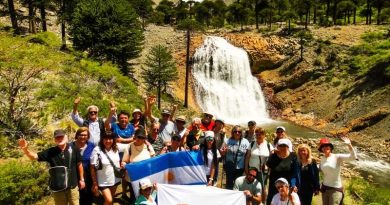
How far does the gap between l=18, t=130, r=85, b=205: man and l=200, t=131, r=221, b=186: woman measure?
236 cm

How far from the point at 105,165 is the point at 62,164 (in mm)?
710

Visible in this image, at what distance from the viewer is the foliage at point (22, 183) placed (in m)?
8.34

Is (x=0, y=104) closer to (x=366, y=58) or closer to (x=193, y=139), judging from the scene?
(x=193, y=139)

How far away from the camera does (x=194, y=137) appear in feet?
26.7

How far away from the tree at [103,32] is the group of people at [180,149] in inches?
1007

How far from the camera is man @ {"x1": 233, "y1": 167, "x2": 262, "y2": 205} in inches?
285

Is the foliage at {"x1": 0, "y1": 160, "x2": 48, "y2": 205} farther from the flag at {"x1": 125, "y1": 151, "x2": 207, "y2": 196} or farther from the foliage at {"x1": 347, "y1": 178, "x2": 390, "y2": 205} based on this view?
the foliage at {"x1": 347, "y1": 178, "x2": 390, "y2": 205}

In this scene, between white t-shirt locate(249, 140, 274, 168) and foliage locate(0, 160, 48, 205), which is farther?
foliage locate(0, 160, 48, 205)

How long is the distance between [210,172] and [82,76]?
11.8 metres

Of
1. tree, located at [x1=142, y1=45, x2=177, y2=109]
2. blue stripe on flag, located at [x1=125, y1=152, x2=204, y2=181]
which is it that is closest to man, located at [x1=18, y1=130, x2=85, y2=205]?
blue stripe on flag, located at [x1=125, y1=152, x2=204, y2=181]

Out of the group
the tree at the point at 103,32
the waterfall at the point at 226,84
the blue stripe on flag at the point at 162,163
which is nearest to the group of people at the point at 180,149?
the blue stripe on flag at the point at 162,163

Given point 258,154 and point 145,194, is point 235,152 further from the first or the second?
point 145,194

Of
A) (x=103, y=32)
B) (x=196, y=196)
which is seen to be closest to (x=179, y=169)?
(x=196, y=196)

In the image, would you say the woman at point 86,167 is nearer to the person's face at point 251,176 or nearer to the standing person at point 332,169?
the person's face at point 251,176
